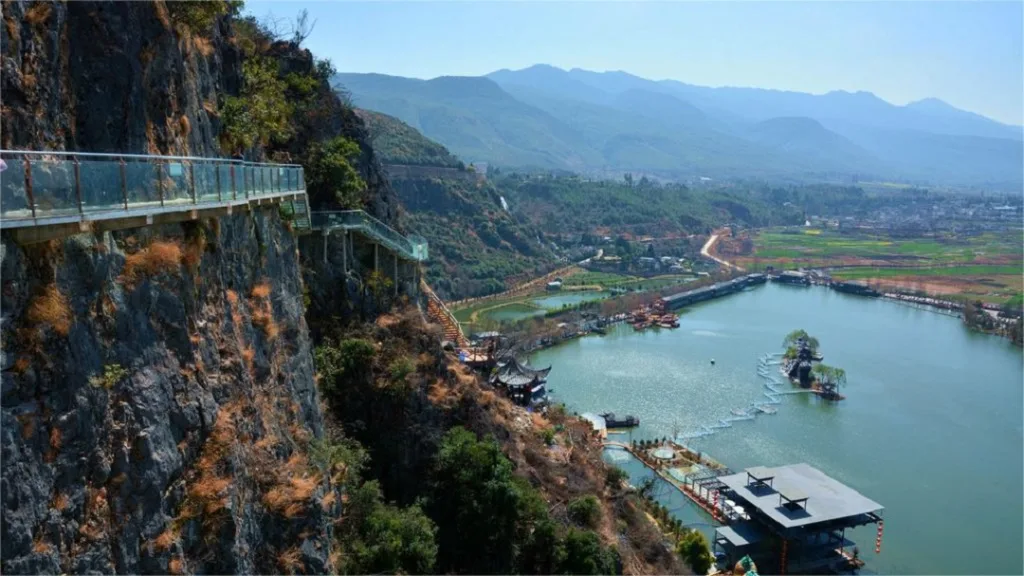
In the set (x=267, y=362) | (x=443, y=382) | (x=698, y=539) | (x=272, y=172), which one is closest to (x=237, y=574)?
(x=267, y=362)

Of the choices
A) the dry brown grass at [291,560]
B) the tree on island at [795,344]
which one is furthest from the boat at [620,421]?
the dry brown grass at [291,560]

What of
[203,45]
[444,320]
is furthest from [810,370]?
[203,45]

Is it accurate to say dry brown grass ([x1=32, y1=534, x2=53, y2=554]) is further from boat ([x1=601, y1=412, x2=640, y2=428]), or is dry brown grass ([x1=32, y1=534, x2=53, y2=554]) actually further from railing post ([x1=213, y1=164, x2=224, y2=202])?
boat ([x1=601, y1=412, x2=640, y2=428])

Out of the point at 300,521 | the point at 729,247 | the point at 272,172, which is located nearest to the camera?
the point at 300,521

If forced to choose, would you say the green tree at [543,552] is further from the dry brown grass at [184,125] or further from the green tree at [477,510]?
the dry brown grass at [184,125]

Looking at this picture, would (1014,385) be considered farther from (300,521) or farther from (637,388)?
(300,521)

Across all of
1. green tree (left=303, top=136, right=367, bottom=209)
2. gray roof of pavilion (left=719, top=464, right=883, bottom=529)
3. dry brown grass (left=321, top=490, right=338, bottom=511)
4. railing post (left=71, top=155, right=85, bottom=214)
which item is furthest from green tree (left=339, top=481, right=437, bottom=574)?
gray roof of pavilion (left=719, top=464, right=883, bottom=529)

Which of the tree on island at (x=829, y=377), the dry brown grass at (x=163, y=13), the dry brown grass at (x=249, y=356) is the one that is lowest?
the tree on island at (x=829, y=377)
